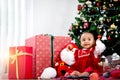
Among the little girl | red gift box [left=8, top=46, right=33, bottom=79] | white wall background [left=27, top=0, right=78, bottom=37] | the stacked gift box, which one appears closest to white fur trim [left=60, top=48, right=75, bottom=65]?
the stacked gift box

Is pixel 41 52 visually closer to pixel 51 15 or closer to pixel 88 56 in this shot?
pixel 88 56

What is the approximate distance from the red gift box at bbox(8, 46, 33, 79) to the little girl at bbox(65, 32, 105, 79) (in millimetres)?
445

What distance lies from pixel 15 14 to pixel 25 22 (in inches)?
6.0

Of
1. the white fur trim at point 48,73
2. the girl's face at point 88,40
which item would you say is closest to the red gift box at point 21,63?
the white fur trim at point 48,73

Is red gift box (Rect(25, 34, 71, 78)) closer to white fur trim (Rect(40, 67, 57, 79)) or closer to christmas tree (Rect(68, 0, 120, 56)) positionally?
white fur trim (Rect(40, 67, 57, 79))

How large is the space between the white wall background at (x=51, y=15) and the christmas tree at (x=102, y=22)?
2.07 ft

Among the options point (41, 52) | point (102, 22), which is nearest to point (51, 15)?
point (41, 52)

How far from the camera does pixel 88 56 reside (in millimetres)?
2314

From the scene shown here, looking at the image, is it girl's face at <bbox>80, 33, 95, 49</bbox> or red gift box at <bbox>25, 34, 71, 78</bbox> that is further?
red gift box at <bbox>25, 34, 71, 78</bbox>

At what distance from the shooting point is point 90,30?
8.28 ft

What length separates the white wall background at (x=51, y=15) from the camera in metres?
3.25

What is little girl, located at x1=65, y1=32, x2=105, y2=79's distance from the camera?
228 centimetres

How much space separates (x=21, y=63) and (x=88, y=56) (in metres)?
0.68

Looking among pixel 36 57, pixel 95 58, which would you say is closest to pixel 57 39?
pixel 36 57
